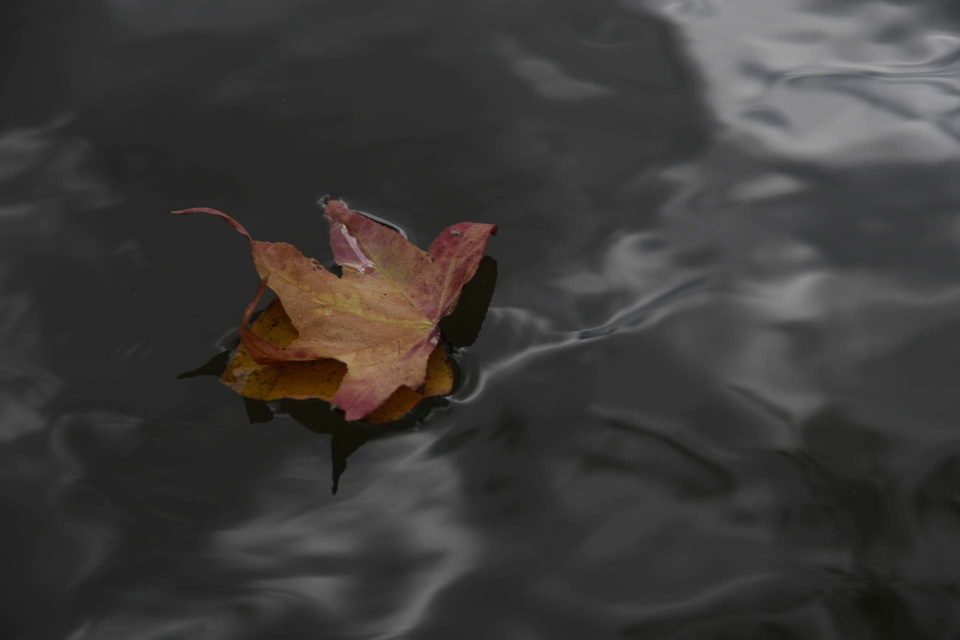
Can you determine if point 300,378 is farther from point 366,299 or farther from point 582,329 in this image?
point 582,329

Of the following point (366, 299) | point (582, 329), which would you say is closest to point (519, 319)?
point (582, 329)

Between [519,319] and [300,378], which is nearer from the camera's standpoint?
[300,378]

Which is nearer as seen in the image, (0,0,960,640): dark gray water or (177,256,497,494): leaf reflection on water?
(0,0,960,640): dark gray water

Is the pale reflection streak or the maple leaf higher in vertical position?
the maple leaf

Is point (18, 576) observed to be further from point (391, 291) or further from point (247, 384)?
point (391, 291)

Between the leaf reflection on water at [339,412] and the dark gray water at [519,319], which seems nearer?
the dark gray water at [519,319]
